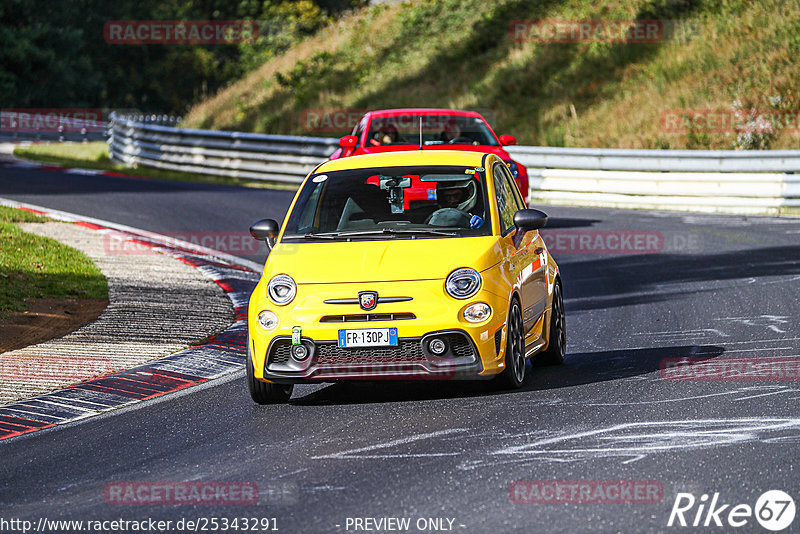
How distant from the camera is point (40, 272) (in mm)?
14352

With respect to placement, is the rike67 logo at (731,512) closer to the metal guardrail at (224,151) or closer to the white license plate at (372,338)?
the white license plate at (372,338)

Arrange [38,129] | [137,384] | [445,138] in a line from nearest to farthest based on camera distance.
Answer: [137,384] → [445,138] → [38,129]

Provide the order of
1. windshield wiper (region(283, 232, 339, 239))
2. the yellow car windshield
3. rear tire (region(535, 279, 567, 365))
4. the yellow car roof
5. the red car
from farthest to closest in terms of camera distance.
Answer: the red car
rear tire (region(535, 279, 567, 365))
the yellow car roof
the yellow car windshield
windshield wiper (region(283, 232, 339, 239))

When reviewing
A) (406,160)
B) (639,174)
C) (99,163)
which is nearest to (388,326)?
(406,160)

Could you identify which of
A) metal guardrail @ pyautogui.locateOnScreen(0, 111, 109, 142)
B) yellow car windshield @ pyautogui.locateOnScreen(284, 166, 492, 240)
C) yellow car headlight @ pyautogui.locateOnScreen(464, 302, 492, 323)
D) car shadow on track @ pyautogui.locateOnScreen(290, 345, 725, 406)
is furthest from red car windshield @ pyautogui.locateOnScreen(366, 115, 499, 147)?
metal guardrail @ pyautogui.locateOnScreen(0, 111, 109, 142)

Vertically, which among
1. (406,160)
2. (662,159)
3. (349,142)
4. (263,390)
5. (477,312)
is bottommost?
(263,390)

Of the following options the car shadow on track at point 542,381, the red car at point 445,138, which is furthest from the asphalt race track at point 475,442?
the red car at point 445,138

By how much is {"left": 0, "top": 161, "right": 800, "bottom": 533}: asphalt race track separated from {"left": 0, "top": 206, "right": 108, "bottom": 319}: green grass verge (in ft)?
14.4

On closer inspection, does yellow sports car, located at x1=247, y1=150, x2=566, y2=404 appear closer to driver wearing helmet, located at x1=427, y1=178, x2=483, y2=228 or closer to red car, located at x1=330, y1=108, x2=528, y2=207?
driver wearing helmet, located at x1=427, y1=178, x2=483, y2=228

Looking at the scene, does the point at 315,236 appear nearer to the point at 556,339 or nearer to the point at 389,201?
the point at 389,201

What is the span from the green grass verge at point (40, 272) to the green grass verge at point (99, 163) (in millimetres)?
12433

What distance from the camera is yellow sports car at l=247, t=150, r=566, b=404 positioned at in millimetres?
8297

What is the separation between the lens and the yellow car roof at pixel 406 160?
9734mm

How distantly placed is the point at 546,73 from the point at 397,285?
28.3 metres
